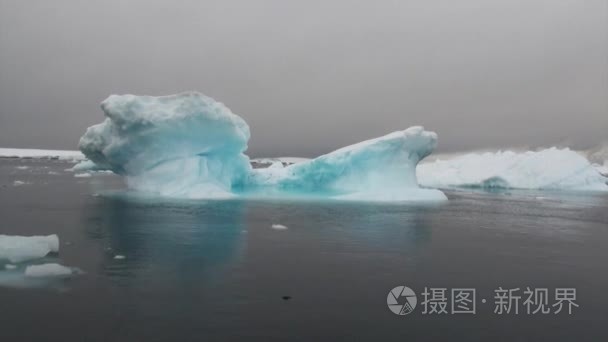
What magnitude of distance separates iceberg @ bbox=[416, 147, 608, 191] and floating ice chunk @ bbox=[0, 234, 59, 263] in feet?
117

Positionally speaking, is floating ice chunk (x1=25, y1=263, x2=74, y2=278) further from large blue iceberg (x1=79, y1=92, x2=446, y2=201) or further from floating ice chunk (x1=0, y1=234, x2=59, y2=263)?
large blue iceberg (x1=79, y1=92, x2=446, y2=201)

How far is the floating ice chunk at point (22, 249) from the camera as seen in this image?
8.04m

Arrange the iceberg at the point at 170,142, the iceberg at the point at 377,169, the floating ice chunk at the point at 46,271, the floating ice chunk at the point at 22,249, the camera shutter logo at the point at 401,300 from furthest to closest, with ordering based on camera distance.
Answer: the iceberg at the point at 377,169 → the iceberg at the point at 170,142 → the floating ice chunk at the point at 22,249 → the floating ice chunk at the point at 46,271 → the camera shutter logo at the point at 401,300

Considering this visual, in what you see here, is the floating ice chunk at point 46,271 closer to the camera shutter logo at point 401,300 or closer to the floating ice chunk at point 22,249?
the floating ice chunk at point 22,249

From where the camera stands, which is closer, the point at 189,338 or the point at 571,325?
the point at 189,338

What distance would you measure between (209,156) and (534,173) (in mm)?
27143

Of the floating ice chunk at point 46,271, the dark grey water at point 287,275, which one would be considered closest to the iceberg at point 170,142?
the dark grey water at point 287,275

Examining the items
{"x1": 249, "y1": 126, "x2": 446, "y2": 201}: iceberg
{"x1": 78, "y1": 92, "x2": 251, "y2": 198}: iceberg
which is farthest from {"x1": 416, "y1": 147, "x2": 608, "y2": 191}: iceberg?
{"x1": 78, "y1": 92, "x2": 251, "y2": 198}: iceberg

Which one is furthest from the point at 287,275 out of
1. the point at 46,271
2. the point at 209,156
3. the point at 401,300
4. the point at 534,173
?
the point at 534,173

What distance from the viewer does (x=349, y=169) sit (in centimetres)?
2358

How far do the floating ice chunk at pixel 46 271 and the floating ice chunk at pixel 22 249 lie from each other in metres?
0.67

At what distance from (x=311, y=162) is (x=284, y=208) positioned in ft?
20.7

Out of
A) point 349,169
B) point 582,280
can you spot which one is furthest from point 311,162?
point 582,280

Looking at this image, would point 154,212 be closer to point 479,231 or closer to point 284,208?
point 284,208
